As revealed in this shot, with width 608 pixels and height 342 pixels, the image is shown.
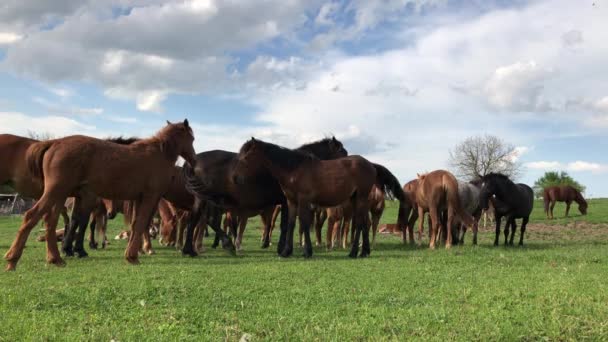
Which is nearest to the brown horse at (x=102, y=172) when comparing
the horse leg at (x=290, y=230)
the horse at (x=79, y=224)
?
the horse at (x=79, y=224)

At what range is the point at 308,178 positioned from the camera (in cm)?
1155

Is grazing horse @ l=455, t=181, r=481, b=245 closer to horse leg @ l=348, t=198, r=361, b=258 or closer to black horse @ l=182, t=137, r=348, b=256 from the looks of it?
horse leg @ l=348, t=198, r=361, b=258

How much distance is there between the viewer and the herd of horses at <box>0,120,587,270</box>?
9000 millimetres

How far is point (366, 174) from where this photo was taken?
11867 millimetres

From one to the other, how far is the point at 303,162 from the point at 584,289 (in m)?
6.66

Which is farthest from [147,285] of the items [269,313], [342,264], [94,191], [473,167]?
[473,167]

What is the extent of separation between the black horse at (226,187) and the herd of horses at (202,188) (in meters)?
0.03

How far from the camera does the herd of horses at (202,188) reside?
354 inches

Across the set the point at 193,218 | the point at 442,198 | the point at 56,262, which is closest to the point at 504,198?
the point at 442,198

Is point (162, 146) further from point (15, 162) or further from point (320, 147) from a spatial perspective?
point (320, 147)

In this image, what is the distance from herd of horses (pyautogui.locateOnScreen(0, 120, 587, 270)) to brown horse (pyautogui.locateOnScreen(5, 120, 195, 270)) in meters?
0.02

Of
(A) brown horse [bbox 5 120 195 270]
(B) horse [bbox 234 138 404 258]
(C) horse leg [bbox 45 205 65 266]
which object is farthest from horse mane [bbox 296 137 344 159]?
(C) horse leg [bbox 45 205 65 266]

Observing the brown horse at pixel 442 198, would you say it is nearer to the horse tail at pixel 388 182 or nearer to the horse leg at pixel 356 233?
the horse tail at pixel 388 182

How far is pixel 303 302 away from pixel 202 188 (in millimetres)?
7072
